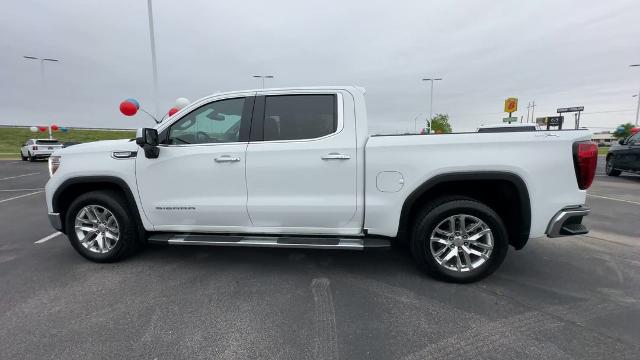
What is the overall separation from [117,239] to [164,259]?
0.57m

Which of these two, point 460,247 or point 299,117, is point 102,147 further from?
point 460,247

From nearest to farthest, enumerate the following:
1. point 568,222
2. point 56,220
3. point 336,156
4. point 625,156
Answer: point 568,222 < point 336,156 < point 56,220 < point 625,156

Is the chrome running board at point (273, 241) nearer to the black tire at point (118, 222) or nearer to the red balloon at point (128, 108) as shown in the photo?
the black tire at point (118, 222)

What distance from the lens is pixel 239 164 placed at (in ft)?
11.0

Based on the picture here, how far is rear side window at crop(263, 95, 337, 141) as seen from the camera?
3357 millimetres

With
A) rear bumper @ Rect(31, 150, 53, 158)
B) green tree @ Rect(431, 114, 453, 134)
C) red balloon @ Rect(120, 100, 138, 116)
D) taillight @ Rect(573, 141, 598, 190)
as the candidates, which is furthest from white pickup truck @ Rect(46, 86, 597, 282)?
green tree @ Rect(431, 114, 453, 134)

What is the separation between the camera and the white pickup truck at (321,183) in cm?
300

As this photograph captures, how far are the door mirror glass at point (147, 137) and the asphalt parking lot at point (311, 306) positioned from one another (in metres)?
1.42

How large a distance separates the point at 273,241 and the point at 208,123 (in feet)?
4.83

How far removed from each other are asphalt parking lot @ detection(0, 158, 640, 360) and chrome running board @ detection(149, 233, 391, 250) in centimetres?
38

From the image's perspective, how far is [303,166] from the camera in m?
3.24

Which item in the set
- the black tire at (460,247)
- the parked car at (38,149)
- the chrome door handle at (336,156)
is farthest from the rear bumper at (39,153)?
the black tire at (460,247)

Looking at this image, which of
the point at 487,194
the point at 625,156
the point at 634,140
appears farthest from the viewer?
the point at 625,156

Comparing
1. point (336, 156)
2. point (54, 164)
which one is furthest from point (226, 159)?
point (54, 164)
